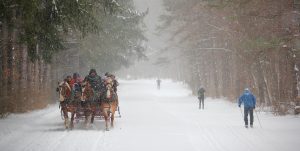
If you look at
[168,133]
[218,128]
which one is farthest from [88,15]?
[218,128]

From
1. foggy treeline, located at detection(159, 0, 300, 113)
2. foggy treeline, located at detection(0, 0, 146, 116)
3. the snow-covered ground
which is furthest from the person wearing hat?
foggy treeline, located at detection(159, 0, 300, 113)

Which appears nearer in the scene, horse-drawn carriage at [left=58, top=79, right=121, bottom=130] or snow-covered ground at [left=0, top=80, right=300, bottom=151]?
snow-covered ground at [left=0, top=80, right=300, bottom=151]

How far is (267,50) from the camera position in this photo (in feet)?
71.9

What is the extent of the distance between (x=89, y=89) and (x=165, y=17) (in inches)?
1223

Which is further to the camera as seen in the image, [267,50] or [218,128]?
[267,50]

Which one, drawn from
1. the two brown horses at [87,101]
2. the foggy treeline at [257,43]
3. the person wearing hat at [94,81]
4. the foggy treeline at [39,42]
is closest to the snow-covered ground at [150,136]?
the two brown horses at [87,101]

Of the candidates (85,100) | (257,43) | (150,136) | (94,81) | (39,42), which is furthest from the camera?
(257,43)

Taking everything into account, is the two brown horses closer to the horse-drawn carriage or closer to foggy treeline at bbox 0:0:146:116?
the horse-drawn carriage

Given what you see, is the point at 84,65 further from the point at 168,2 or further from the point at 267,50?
the point at 267,50

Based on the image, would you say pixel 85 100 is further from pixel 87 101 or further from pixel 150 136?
pixel 150 136

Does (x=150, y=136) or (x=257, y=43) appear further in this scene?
(x=257, y=43)

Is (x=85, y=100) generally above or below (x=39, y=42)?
below

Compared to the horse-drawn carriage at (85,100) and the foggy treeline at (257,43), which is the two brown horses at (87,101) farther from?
the foggy treeline at (257,43)

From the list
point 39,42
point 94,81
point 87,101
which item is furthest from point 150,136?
point 39,42
